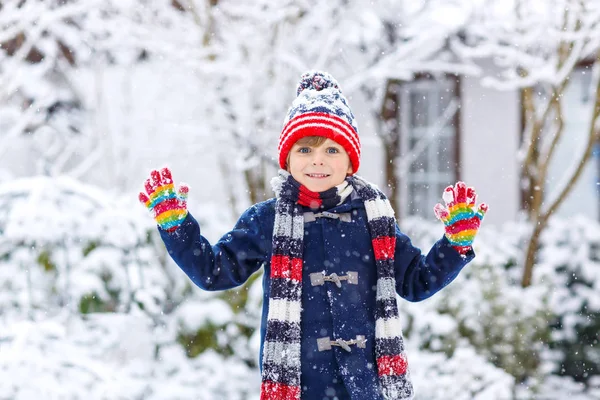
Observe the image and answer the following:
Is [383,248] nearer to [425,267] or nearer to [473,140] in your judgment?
[425,267]

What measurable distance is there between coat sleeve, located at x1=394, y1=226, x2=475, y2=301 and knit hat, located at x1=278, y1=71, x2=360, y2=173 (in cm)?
32

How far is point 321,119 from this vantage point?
6.82 ft

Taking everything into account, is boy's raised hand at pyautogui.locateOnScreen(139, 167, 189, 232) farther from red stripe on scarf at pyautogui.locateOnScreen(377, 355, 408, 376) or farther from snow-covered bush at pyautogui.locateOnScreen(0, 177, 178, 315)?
snow-covered bush at pyautogui.locateOnScreen(0, 177, 178, 315)

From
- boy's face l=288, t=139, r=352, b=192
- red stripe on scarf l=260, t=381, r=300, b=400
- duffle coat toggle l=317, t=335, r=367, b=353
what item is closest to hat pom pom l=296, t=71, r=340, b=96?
boy's face l=288, t=139, r=352, b=192

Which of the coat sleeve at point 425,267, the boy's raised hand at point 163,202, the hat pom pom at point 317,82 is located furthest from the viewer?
the hat pom pom at point 317,82

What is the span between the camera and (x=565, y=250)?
18.2 feet

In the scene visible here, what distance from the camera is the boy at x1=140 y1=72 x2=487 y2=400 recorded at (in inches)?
78.0

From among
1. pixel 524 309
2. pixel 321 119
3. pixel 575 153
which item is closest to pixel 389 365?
pixel 321 119

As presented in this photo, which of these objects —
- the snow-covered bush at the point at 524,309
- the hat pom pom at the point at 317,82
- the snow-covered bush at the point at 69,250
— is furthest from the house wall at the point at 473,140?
the hat pom pom at the point at 317,82

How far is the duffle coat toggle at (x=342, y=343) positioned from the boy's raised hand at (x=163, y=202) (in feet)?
1.77

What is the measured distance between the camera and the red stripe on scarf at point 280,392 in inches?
77.2

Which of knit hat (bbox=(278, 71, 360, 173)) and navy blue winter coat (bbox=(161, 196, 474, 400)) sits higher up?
knit hat (bbox=(278, 71, 360, 173))

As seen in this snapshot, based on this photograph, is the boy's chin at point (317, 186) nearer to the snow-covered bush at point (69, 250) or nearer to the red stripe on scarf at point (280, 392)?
the red stripe on scarf at point (280, 392)

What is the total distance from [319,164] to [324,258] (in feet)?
0.93
